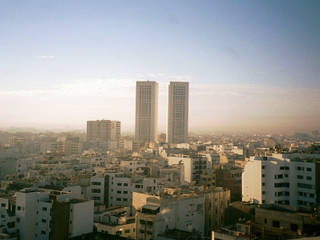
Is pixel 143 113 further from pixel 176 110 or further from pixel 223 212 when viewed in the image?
pixel 223 212

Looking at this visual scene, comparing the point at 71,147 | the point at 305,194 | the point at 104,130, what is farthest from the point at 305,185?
the point at 104,130

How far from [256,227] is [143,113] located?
195ft

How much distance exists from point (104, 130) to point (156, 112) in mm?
11287

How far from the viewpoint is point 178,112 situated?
6906 cm

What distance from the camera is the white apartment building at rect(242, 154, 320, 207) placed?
14883mm

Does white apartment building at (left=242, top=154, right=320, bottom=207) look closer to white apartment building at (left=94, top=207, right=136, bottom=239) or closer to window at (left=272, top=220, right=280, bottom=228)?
window at (left=272, top=220, right=280, bottom=228)

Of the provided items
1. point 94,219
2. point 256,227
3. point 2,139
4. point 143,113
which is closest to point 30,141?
point 2,139

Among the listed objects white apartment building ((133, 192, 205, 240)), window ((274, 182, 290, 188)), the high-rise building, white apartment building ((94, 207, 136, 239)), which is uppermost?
the high-rise building

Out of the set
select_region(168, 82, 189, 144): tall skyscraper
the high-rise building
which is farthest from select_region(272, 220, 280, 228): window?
select_region(168, 82, 189, 144): tall skyscraper

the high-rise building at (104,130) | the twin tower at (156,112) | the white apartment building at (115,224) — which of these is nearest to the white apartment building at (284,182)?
the white apartment building at (115,224)

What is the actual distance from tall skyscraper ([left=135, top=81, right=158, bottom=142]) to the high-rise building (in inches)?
166

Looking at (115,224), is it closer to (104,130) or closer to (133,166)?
(133,166)

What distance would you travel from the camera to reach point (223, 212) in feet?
49.0

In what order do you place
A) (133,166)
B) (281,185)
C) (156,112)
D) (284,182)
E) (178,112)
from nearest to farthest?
(281,185)
(284,182)
(133,166)
(178,112)
(156,112)
